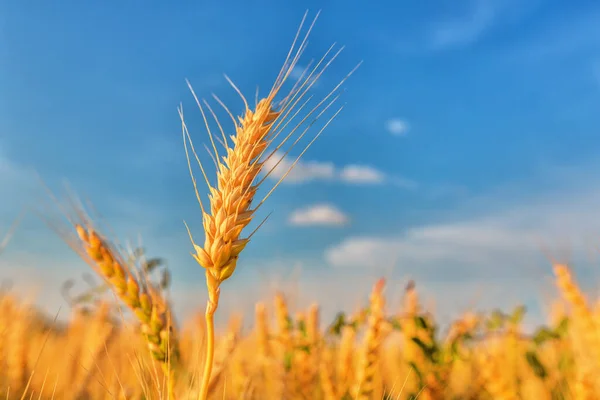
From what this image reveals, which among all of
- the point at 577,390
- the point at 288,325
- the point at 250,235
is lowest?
the point at 577,390

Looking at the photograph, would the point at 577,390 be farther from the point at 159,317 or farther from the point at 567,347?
the point at 159,317

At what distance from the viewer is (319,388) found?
174 inches

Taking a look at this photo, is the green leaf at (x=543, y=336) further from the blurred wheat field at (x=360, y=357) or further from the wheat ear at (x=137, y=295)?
the wheat ear at (x=137, y=295)

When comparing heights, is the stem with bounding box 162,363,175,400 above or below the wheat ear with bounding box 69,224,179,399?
below

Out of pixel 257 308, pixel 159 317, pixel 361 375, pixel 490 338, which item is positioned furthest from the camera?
pixel 257 308

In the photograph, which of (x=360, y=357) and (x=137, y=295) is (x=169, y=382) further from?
(x=360, y=357)

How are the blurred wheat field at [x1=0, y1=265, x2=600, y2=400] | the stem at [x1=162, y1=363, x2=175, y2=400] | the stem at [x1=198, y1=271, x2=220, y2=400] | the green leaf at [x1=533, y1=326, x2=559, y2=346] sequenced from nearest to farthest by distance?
the stem at [x1=198, y1=271, x2=220, y2=400], the stem at [x1=162, y1=363, x2=175, y2=400], the blurred wheat field at [x1=0, y1=265, x2=600, y2=400], the green leaf at [x1=533, y1=326, x2=559, y2=346]

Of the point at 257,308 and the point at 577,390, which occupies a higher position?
the point at 257,308

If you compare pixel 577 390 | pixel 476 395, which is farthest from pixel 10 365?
pixel 577 390

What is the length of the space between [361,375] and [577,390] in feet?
3.49

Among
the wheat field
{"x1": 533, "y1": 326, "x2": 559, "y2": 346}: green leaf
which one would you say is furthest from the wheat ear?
{"x1": 533, "y1": 326, "x2": 559, "y2": 346}: green leaf

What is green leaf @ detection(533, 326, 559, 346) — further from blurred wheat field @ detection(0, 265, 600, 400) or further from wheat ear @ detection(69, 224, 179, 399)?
wheat ear @ detection(69, 224, 179, 399)

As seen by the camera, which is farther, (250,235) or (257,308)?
(257,308)

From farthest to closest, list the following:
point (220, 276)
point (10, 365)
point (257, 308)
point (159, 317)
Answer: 1. point (257, 308)
2. point (10, 365)
3. point (159, 317)
4. point (220, 276)
